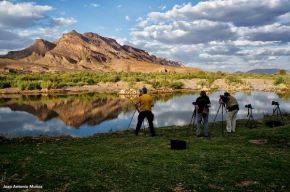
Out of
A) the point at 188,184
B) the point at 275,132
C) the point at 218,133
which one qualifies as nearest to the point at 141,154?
the point at 188,184

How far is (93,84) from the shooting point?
213 feet

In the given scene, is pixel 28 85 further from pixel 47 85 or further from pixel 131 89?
pixel 131 89

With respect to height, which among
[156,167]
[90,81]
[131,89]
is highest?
[90,81]

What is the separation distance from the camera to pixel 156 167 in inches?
288

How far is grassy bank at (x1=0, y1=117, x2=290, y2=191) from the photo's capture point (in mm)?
6039

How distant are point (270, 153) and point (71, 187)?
6.72 m

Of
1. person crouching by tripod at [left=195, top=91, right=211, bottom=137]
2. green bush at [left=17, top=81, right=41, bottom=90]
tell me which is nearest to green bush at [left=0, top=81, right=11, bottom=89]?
green bush at [left=17, top=81, right=41, bottom=90]

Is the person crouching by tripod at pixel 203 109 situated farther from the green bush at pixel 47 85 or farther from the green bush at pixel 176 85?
the green bush at pixel 47 85

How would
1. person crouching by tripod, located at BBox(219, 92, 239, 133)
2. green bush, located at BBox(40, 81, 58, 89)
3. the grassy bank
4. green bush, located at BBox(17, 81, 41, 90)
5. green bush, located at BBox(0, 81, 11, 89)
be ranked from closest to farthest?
the grassy bank → person crouching by tripod, located at BBox(219, 92, 239, 133) → green bush, located at BBox(17, 81, 41, 90) → green bush, located at BBox(0, 81, 11, 89) → green bush, located at BBox(40, 81, 58, 89)

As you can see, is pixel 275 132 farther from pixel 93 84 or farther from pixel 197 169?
pixel 93 84

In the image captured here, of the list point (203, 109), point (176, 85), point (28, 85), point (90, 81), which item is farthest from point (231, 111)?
point (90, 81)

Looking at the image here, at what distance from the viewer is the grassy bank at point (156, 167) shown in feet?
19.8

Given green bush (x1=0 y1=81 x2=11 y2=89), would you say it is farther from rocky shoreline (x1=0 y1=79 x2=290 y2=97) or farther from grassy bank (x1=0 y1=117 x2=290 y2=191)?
grassy bank (x1=0 y1=117 x2=290 y2=191)

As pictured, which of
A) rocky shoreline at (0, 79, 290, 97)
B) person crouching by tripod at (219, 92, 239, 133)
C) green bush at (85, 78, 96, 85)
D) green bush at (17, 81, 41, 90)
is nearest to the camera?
person crouching by tripod at (219, 92, 239, 133)
